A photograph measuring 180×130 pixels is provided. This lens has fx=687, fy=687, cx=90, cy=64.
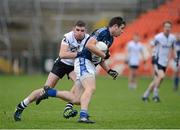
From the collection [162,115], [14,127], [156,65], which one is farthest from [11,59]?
[14,127]

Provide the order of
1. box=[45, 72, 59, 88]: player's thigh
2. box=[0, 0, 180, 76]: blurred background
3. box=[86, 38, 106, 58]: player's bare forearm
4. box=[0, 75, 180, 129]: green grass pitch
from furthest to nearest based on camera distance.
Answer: box=[0, 0, 180, 76]: blurred background → box=[45, 72, 59, 88]: player's thigh → box=[86, 38, 106, 58]: player's bare forearm → box=[0, 75, 180, 129]: green grass pitch

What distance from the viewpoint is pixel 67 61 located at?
44.0ft

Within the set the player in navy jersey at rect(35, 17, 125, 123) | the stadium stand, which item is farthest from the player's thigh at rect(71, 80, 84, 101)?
the stadium stand

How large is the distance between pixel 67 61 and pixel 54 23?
27.1m

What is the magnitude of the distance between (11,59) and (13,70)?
77 centimetres

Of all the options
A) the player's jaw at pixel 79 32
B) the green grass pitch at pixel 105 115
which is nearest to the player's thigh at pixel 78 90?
the green grass pitch at pixel 105 115

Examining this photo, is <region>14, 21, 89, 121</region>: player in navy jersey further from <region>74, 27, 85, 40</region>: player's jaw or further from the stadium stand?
the stadium stand

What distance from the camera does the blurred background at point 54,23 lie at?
37.2m

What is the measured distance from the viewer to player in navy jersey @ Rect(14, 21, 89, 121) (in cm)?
1264

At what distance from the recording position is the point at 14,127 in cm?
1138

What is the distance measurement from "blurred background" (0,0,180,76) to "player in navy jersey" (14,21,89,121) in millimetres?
22989

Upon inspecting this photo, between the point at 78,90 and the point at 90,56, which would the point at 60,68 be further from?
the point at 90,56

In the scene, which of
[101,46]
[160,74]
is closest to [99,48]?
[101,46]

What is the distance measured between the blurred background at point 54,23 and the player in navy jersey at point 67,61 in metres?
23.0
